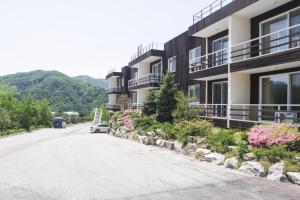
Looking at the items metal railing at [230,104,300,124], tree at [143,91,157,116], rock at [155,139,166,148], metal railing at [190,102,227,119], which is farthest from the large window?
tree at [143,91,157,116]

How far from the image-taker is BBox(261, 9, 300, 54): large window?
50.9ft

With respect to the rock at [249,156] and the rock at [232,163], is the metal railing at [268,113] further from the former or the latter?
the rock at [232,163]

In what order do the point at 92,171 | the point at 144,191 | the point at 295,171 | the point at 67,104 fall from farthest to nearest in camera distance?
the point at 67,104, the point at 92,171, the point at 295,171, the point at 144,191

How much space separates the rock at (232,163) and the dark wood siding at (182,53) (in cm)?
1529

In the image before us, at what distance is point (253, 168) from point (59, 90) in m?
137

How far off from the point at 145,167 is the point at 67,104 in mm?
124315

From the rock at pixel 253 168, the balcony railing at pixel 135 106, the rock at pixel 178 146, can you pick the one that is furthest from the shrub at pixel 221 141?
the balcony railing at pixel 135 106

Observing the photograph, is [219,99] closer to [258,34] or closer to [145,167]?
[258,34]

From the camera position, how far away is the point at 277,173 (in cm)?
1051

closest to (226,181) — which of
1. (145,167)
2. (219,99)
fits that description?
(145,167)

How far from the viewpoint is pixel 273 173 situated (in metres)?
10.6

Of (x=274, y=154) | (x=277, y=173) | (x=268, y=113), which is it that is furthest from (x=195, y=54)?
(x=277, y=173)

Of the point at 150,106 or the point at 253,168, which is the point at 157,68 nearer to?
the point at 150,106

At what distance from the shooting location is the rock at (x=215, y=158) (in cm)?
1347
